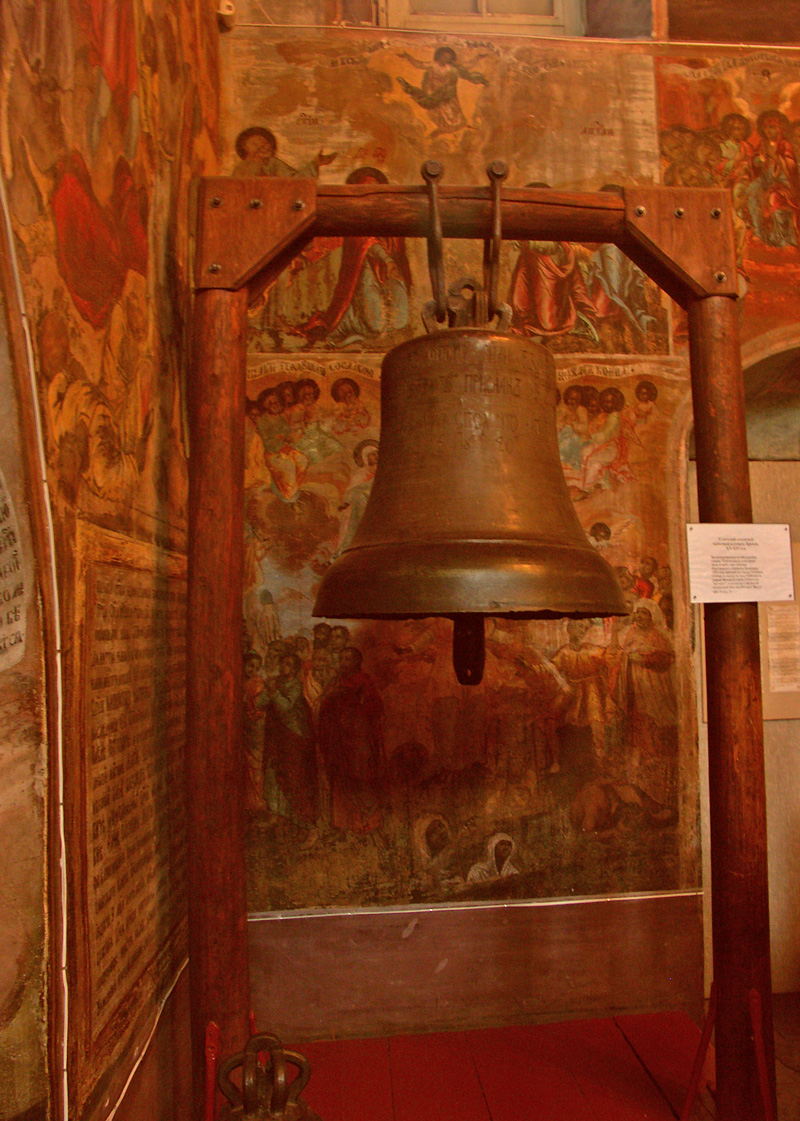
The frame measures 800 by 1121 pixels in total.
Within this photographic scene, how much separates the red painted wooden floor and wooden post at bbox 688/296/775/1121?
0.42 meters

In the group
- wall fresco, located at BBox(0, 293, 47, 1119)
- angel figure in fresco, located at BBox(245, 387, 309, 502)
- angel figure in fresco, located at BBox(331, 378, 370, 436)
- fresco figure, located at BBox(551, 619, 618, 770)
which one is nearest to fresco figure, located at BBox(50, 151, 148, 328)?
wall fresco, located at BBox(0, 293, 47, 1119)

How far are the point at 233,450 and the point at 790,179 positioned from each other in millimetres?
2882

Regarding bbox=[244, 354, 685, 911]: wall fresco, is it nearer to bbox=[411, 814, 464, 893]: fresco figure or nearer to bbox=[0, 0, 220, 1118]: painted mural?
bbox=[411, 814, 464, 893]: fresco figure

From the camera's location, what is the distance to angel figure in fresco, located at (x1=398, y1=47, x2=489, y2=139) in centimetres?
326

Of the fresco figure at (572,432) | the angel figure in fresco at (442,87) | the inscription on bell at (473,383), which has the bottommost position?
the inscription on bell at (473,383)

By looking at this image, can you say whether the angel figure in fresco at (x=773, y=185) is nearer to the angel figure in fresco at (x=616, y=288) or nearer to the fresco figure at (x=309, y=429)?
the angel figure in fresco at (x=616, y=288)

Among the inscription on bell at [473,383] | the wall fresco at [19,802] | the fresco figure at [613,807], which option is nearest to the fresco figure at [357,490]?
the inscription on bell at [473,383]

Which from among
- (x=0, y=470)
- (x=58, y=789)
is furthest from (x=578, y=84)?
(x=58, y=789)

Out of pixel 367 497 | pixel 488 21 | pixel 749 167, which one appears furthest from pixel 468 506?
pixel 488 21

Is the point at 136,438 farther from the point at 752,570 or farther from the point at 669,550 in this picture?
the point at 669,550

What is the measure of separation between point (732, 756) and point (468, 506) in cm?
108

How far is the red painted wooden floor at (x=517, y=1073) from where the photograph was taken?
7.50 feet

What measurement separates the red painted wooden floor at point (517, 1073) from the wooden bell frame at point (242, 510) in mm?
421

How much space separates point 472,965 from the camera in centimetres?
288
